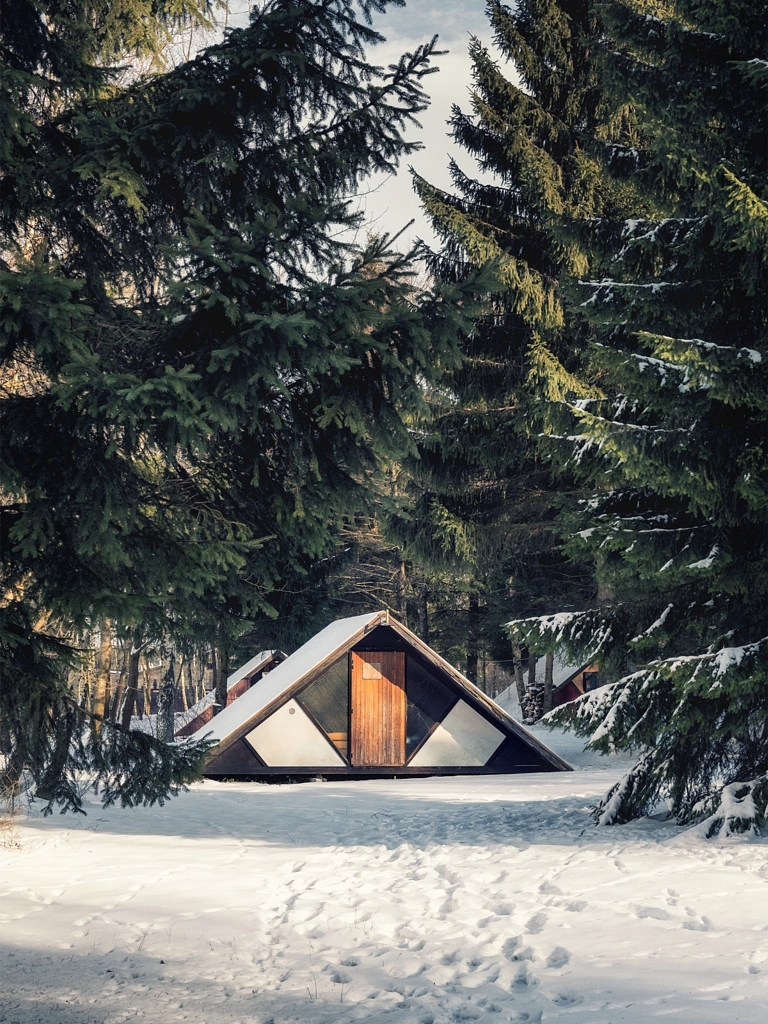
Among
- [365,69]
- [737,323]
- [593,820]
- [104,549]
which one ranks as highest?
[365,69]

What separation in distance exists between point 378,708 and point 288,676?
174cm

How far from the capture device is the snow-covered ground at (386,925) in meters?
4.42

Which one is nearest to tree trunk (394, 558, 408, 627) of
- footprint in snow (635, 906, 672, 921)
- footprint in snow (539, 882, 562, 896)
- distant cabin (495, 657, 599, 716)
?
distant cabin (495, 657, 599, 716)

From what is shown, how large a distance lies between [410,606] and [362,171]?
1105 inches

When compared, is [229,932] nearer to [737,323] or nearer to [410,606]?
[737,323]

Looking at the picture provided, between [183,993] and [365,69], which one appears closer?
[183,993]

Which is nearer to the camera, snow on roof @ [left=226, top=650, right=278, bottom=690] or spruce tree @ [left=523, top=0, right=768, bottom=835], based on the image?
spruce tree @ [left=523, top=0, right=768, bottom=835]

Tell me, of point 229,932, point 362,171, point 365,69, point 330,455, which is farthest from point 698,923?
point 365,69

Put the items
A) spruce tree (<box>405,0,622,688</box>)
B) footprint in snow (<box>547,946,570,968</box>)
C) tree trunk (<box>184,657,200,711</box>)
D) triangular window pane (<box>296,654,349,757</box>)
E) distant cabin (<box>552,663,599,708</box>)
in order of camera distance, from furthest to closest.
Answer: tree trunk (<box>184,657,200,711</box>) < distant cabin (<box>552,663,599,708</box>) < triangular window pane (<box>296,654,349,757</box>) < spruce tree (<box>405,0,622,688</box>) < footprint in snow (<box>547,946,570,968</box>)

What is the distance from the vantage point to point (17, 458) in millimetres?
5262

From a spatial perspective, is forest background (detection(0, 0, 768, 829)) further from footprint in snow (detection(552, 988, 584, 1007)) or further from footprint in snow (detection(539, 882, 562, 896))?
footprint in snow (detection(552, 988, 584, 1007))

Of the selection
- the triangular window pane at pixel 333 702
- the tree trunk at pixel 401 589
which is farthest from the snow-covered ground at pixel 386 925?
the tree trunk at pixel 401 589

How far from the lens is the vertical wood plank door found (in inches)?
619

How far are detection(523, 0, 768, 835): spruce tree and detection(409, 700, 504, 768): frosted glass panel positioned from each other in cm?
686
